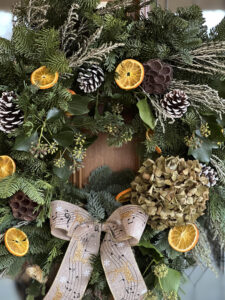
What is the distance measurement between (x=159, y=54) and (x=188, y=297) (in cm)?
104

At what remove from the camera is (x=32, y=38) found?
2.50ft

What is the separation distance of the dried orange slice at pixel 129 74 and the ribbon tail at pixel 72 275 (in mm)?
409

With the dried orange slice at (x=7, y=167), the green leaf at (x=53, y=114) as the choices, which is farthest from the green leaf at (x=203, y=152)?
the dried orange slice at (x=7, y=167)

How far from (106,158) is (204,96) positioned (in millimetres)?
319

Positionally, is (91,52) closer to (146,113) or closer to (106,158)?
(146,113)

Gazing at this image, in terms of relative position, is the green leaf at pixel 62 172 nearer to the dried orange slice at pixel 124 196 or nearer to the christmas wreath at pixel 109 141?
the christmas wreath at pixel 109 141

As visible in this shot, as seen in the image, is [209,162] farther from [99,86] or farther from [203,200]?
[99,86]

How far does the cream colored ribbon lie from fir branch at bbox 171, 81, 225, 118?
1.03 feet

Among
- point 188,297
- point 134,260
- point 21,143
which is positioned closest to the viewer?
point 21,143

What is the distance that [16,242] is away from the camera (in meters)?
0.83

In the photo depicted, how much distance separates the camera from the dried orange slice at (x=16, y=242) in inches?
32.5

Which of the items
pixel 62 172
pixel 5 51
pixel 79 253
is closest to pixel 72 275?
pixel 79 253

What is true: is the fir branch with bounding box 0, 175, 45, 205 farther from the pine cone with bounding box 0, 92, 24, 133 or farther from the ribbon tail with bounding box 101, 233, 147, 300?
the ribbon tail with bounding box 101, 233, 147, 300

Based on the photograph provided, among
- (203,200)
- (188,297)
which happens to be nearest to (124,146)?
(203,200)
